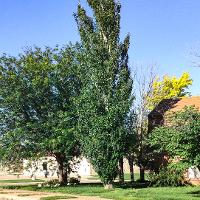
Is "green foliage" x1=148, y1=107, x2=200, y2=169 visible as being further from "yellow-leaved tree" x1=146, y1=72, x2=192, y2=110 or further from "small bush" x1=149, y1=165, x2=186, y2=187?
"yellow-leaved tree" x1=146, y1=72, x2=192, y2=110

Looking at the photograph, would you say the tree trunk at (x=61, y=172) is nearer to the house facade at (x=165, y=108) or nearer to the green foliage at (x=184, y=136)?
the house facade at (x=165, y=108)

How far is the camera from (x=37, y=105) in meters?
37.1

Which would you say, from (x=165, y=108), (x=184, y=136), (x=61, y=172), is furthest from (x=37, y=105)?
(x=184, y=136)

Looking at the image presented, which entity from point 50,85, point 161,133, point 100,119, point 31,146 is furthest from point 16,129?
point 161,133

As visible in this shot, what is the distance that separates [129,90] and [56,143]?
23.1 ft

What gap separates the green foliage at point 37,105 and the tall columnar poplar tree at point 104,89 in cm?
326

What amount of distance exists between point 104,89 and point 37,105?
7734 mm

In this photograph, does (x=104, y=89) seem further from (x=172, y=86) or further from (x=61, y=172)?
(x=172, y=86)

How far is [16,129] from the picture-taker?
36.0m

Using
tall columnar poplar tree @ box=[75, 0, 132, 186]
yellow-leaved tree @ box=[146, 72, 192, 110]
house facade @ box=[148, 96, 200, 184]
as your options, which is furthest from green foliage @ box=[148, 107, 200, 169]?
yellow-leaved tree @ box=[146, 72, 192, 110]

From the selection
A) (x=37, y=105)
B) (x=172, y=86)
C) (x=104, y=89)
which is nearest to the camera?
(x=104, y=89)

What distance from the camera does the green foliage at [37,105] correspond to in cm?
3566

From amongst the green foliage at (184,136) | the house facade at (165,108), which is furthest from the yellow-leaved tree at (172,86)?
the green foliage at (184,136)

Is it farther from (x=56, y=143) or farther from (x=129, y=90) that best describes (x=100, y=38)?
(x=56, y=143)
